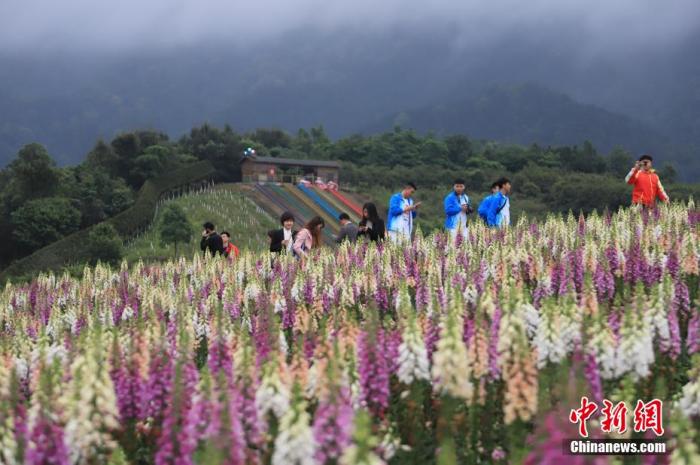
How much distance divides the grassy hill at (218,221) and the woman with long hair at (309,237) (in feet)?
110

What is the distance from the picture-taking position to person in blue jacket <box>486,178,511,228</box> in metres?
18.6

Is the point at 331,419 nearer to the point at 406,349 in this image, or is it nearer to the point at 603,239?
the point at 406,349

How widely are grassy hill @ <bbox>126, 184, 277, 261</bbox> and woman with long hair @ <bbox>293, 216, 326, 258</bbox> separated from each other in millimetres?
33533

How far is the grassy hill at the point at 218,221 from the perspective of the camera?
179 feet

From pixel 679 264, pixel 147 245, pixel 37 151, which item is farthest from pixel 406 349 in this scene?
pixel 37 151

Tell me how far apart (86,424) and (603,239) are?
33.5ft

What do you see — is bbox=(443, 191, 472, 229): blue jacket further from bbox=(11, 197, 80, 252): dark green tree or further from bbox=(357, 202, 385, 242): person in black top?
bbox=(11, 197, 80, 252): dark green tree

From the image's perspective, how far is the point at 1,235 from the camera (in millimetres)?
63625

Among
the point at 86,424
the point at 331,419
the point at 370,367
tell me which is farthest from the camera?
the point at 370,367

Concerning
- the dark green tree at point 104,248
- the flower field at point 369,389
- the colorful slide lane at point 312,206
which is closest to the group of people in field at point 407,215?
the flower field at point 369,389

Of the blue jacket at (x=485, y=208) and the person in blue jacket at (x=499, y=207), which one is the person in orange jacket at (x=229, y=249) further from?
the person in blue jacket at (x=499, y=207)

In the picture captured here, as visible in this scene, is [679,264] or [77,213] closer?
[679,264]

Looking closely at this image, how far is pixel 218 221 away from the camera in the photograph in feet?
218

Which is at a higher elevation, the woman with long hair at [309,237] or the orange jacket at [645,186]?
the orange jacket at [645,186]
